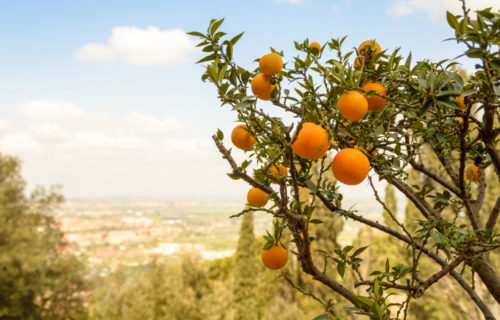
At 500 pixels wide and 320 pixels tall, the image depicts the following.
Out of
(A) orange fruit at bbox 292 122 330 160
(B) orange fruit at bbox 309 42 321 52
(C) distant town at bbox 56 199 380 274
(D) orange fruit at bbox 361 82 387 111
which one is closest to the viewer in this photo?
(A) orange fruit at bbox 292 122 330 160

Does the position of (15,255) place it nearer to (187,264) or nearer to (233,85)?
(187,264)

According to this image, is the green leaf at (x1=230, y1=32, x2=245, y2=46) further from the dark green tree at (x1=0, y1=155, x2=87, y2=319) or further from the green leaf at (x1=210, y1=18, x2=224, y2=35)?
the dark green tree at (x1=0, y1=155, x2=87, y2=319)

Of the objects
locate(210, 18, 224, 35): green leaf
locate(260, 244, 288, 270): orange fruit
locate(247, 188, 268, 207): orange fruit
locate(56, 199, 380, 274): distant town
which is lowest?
locate(56, 199, 380, 274): distant town

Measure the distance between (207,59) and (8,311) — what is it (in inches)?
512

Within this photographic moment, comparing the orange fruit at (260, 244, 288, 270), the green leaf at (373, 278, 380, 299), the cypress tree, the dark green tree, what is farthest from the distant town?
the green leaf at (373, 278, 380, 299)

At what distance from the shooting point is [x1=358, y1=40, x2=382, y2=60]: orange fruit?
127cm

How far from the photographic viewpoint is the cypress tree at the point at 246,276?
10.5 m

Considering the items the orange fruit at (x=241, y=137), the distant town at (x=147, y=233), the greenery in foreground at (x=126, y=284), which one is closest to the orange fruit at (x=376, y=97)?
the orange fruit at (x=241, y=137)

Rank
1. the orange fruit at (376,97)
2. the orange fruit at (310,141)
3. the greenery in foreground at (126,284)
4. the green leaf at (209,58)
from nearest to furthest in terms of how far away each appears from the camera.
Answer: the orange fruit at (310,141)
the orange fruit at (376,97)
the green leaf at (209,58)
the greenery in foreground at (126,284)

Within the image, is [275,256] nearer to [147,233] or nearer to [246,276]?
[246,276]

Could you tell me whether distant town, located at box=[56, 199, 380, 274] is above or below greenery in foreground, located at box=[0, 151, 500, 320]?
below

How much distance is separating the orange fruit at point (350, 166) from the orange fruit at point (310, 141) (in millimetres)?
101

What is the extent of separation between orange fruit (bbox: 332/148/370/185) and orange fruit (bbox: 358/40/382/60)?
1.70ft

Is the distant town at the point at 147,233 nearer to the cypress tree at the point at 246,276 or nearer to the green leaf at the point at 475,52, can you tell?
the cypress tree at the point at 246,276
